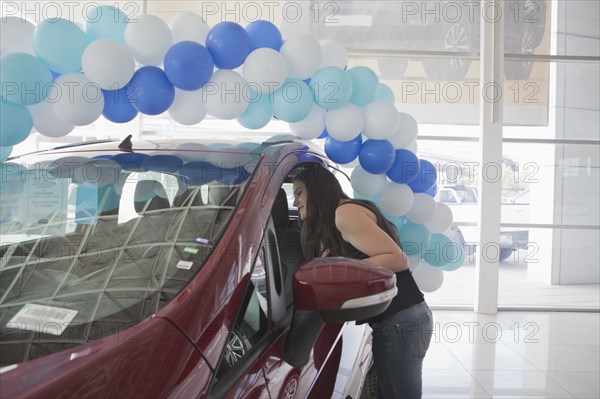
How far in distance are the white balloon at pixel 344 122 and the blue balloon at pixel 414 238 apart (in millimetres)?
913

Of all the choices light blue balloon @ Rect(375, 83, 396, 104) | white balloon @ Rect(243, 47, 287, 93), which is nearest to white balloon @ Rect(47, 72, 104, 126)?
white balloon @ Rect(243, 47, 287, 93)

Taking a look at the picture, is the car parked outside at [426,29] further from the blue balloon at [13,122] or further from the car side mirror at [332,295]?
the car side mirror at [332,295]

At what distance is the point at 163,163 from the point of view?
5.57 ft

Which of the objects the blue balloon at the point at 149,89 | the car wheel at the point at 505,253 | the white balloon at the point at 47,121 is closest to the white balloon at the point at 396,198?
the blue balloon at the point at 149,89

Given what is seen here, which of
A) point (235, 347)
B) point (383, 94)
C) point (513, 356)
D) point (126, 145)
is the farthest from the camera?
point (513, 356)

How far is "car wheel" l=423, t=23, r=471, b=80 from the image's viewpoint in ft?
22.1

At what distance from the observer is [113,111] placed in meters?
2.98

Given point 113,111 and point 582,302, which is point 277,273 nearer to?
point 113,111

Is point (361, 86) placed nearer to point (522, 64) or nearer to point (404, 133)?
point (404, 133)

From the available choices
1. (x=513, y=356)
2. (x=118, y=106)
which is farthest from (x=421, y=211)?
(x=118, y=106)

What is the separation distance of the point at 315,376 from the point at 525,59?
20.2ft

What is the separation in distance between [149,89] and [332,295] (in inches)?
75.2

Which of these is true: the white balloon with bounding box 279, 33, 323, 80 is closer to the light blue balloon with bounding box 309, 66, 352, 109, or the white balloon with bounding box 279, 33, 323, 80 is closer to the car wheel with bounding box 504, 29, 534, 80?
the light blue balloon with bounding box 309, 66, 352, 109

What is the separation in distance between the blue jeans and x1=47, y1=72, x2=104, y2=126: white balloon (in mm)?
1755
